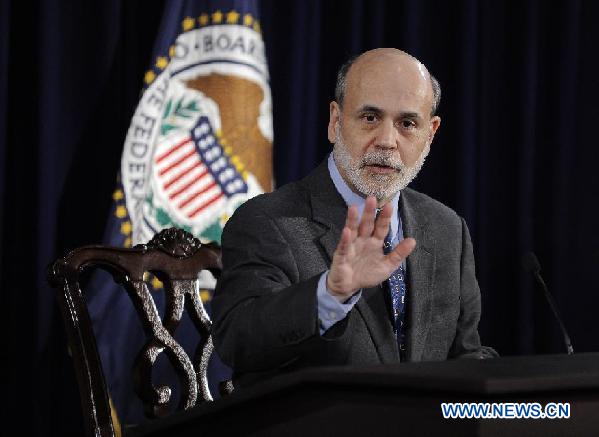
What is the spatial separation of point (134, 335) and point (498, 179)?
1.83 meters

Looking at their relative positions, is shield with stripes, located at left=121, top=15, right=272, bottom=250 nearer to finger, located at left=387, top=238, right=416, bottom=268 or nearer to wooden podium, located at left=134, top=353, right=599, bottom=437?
finger, located at left=387, top=238, right=416, bottom=268

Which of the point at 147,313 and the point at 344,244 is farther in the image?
the point at 147,313

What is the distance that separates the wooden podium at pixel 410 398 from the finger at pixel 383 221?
1.16ft

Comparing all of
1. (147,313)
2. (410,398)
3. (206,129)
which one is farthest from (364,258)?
(206,129)

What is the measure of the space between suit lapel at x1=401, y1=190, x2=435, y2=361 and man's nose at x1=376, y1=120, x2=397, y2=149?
0.76 ft

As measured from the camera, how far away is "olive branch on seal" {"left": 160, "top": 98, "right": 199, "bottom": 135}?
10.2ft

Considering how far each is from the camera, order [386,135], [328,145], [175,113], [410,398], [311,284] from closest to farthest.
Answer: [410,398]
[311,284]
[386,135]
[175,113]
[328,145]

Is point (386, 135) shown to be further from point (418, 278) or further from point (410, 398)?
point (410, 398)

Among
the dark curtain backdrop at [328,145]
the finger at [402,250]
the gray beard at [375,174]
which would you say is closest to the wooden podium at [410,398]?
the finger at [402,250]

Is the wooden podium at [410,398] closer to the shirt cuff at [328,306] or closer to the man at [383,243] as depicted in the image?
the shirt cuff at [328,306]

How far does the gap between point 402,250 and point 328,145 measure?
225 cm

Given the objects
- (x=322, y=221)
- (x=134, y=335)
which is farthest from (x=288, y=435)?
(x=134, y=335)

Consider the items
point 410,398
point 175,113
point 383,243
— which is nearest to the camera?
point 410,398

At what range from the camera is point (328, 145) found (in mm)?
3711
